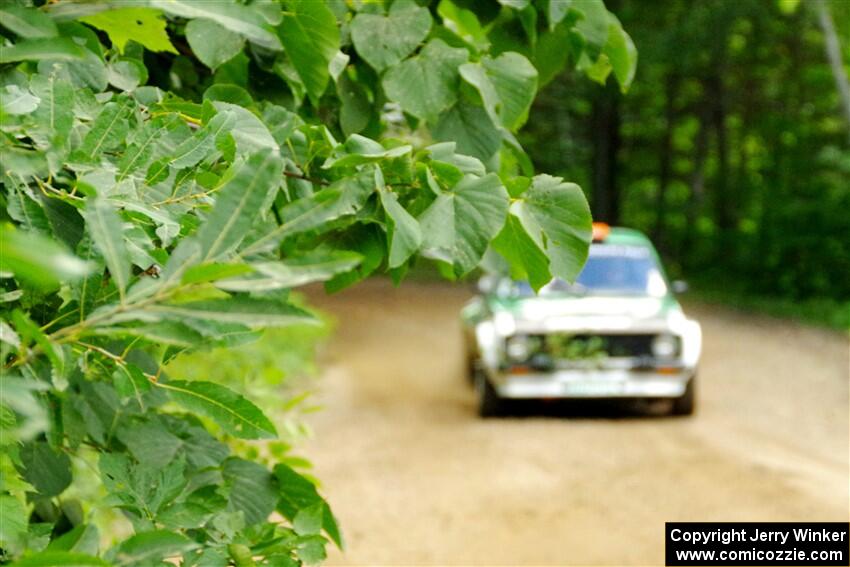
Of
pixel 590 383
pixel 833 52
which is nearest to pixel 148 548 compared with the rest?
pixel 590 383

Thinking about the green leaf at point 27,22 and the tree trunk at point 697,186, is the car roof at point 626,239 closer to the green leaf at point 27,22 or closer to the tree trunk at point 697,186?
the green leaf at point 27,22

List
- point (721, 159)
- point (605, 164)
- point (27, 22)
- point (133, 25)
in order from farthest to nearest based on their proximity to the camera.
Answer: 1. point (605, 164)
2. point (721, 159)
3. point (133, 25)
4. point (27, 22)

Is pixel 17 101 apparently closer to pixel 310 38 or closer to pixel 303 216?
pixel 303 216

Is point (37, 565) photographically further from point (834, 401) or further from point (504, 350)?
point (834, 401)

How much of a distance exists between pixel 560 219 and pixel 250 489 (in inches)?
31.6

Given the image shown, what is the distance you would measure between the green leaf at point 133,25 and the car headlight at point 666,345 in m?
8.89

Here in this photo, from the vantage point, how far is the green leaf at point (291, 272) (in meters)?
1.14

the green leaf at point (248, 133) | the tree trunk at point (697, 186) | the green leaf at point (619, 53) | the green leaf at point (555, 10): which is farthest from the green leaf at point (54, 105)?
the tree trunk at point (697, 186)

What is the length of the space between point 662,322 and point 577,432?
1.28m

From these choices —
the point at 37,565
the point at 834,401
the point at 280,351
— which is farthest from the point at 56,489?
the point at 280,351

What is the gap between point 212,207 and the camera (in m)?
1.32

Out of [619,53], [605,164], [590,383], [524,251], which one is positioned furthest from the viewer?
[605,164]

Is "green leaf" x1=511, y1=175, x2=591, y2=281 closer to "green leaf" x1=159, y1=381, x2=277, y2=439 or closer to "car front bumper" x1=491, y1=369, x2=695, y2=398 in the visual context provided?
"green leaf" x1=159, y1=381, x2=277, y2=439

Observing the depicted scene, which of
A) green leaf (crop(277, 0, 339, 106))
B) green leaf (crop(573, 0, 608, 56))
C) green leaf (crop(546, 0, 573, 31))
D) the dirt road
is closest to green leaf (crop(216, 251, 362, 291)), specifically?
green leaf (crop(277, 0, 339, 106))
